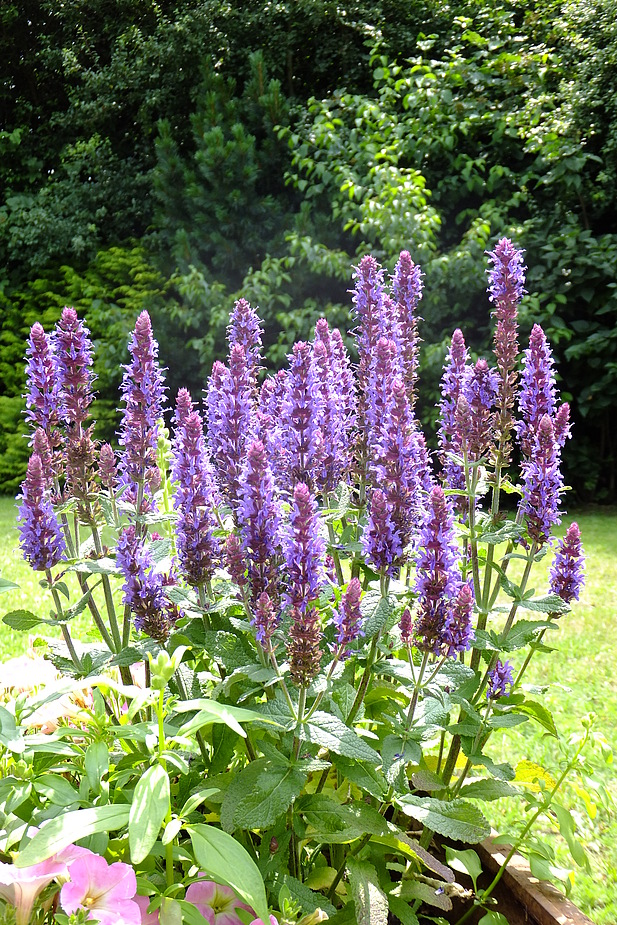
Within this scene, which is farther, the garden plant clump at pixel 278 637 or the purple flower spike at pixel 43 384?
the purple flower spike at pixel 43 384

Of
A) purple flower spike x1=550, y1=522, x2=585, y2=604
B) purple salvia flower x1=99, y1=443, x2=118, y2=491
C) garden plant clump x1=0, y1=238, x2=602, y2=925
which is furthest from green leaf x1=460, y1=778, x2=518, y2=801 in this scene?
purple salvia flower x1=99, y1=443, x2=118, y2=491

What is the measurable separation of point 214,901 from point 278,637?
0.41 m

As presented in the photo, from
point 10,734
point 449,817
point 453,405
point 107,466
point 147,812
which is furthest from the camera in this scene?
point 453,405

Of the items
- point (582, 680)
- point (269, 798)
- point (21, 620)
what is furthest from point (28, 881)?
point (582, 680)

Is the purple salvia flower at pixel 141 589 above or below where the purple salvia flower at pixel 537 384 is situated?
below

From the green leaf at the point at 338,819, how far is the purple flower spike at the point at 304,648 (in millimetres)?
303

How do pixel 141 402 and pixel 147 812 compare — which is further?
pixel 141 402

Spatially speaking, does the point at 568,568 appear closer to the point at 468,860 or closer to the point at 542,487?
the point at 542,487

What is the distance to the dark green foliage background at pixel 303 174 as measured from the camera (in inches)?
296

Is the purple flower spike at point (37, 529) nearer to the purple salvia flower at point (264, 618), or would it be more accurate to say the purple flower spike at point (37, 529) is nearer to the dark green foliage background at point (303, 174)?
the purple salvia flower at point (264, 618)

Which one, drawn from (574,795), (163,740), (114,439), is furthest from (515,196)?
(163,740)

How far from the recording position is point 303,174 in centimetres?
898

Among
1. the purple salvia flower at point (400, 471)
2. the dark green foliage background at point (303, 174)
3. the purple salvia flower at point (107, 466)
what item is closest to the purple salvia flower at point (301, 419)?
the purple salvia flower at point (400, 471)

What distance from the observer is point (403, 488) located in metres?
1.36
